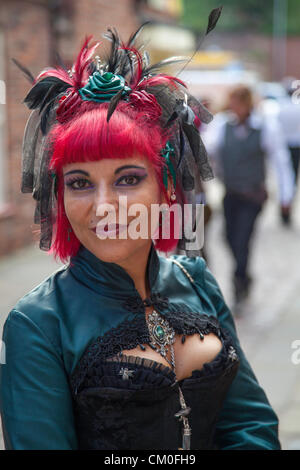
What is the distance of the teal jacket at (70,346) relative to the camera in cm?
173

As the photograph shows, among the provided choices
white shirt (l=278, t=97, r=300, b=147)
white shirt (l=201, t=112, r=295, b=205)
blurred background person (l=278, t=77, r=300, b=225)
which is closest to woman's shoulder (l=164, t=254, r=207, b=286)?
white shirt (l=201, t=112, r=295, b=205)

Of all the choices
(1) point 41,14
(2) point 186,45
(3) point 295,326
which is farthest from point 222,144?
(2) point 186,45

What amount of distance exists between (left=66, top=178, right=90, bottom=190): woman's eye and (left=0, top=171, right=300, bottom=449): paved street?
8.98ft

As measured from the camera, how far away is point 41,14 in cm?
967

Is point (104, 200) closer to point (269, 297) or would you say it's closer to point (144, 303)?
point (144, 303)

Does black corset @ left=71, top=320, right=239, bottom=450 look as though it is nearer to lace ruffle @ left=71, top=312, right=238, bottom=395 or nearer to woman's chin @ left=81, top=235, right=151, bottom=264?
lace ruffle @ left=71, top=312, right=238, bottom=395

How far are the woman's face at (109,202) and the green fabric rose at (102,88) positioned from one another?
175 millimetres

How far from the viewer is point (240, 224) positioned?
6723 mm

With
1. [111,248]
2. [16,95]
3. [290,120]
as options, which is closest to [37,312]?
[111,248]

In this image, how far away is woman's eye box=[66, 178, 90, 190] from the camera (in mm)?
1817

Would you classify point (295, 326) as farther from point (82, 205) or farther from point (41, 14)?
point (41, 14)

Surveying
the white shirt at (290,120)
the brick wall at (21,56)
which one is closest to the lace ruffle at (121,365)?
the brick wall at (21,56)

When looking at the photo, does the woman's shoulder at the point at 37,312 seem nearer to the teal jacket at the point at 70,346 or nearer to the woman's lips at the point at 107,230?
the teal jacket at the point at 70,346
